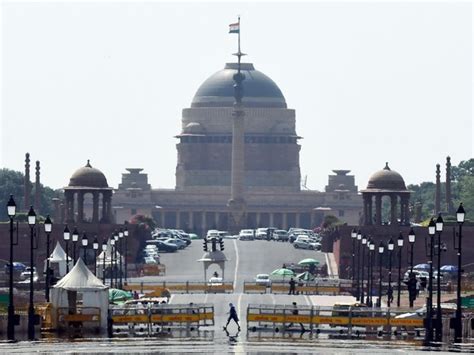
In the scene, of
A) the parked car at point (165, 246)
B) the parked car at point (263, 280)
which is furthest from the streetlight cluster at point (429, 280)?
the parked car at point (165, 246)

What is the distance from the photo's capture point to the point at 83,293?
3204 inches

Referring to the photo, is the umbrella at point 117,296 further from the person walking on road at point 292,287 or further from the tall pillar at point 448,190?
the tall pillar at point 448,190

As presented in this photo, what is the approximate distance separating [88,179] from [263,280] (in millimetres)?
37780

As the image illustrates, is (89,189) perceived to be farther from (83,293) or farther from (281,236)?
(83,293)

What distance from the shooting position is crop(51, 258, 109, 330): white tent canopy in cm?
8088

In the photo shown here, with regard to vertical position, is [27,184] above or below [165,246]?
above

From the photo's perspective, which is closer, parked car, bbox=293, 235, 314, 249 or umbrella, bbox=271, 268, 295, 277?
umbrella, bbox=271, 268, 295, 277

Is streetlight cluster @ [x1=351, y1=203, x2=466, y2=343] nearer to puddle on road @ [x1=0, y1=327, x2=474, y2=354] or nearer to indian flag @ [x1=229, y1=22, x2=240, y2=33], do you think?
puddle on road @ [x1=0, y1=327, x2=474, y2=354]

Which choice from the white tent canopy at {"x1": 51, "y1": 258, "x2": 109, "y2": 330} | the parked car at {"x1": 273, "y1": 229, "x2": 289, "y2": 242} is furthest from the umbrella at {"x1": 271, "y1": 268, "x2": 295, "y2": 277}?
the parked car at {"x1": 273, "y1": 229, "x2": 289, "y2": 242}

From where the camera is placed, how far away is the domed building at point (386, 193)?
506ft

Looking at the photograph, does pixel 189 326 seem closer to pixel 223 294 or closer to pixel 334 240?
pixel 223 294

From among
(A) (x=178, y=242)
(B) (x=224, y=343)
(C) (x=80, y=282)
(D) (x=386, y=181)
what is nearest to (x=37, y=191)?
(A) (x=178, y=242)

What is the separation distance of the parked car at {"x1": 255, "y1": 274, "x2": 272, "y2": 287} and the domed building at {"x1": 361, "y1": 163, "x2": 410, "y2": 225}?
25801 mm

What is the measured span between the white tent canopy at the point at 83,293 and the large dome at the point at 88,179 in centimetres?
7664
